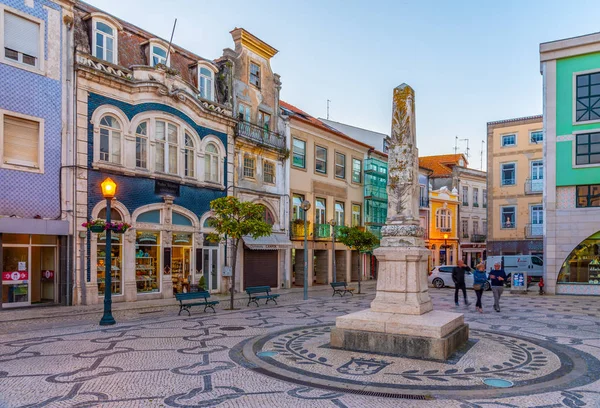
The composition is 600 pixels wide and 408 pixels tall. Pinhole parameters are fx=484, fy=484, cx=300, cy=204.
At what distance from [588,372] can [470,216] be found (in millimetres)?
43457

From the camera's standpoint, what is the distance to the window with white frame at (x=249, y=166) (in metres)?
24.9

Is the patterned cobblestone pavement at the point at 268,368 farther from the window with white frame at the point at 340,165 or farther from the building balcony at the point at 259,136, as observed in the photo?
the window with white frame at the point at 340,165

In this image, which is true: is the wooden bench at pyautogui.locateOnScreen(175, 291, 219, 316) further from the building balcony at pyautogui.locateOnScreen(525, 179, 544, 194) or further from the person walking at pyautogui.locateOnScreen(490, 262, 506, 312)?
the building balcony at pyautogui.locateOnScreen(525, 179, 544, 194)

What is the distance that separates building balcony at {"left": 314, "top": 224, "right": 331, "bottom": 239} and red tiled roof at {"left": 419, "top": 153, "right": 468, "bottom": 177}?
2071 centimetres

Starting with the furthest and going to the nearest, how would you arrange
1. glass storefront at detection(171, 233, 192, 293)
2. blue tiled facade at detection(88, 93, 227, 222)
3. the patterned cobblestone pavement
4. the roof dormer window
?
glass storefront at detection(171, 233, 192, 293)
the roof dormer window
blue tiled facade at detection(88, 93, 227, 222)
the patterned cobblestone pavement

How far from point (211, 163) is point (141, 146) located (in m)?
4.00

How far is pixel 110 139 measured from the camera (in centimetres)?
1845

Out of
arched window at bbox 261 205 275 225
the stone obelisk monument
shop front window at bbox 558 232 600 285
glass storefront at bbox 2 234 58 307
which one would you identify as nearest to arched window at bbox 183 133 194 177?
arched window at bbox 261 205 275 225

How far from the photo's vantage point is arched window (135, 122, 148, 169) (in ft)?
63.9

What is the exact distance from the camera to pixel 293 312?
15875 mm

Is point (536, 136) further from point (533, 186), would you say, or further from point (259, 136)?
point (259, 136)

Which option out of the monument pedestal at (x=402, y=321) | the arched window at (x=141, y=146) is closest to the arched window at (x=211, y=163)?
the arched window at (x=141, y=146)

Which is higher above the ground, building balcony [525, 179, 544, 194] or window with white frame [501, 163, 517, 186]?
window with white frame [501, 163, 517, 186]

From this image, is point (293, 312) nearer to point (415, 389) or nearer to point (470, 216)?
point (415, 389)
